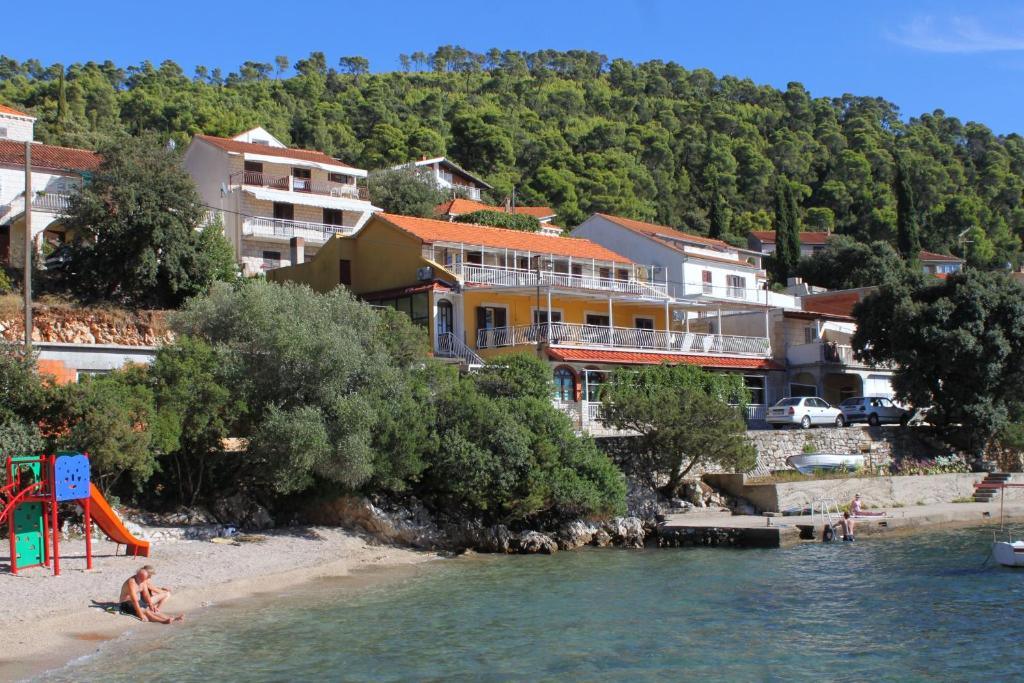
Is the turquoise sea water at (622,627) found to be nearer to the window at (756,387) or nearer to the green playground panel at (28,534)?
the green playground panel at (28,534)

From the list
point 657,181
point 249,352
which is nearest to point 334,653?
point 249,352

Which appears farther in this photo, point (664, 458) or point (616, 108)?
point (616, 108)

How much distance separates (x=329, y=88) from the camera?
12812 cm

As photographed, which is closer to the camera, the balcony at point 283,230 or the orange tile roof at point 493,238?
the orange tile roof at point 493,238

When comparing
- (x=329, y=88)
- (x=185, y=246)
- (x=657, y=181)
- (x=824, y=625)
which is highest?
(x=329, y=88)

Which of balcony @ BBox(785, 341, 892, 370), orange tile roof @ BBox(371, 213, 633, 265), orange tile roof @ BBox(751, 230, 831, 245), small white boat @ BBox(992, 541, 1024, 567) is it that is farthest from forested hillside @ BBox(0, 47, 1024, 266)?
small white boat @ BBox(992, 541, 1024, 567)

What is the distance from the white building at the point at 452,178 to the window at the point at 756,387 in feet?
120

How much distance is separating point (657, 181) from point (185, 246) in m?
76.2

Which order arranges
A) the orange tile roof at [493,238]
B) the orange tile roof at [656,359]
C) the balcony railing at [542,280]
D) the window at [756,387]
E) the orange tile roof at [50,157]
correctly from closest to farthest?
1. the orange tile roof at [656,359]
2. the balcony railing at [542,280]
3. the orange tile roof at [493,238]
4. the window at [756,387]
5. the orange tile roof at [50,157]

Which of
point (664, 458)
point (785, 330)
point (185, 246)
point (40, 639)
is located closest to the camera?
point (40, 639)

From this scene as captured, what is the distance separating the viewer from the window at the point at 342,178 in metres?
59.3

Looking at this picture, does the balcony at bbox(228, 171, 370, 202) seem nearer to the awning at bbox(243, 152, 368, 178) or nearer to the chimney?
the awning at bbox(243, 152, 368, 178)

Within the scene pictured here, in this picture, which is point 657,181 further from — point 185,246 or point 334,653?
point 334,653

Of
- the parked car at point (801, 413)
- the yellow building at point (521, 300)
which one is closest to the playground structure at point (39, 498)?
the yellow building at point (521, 300)
